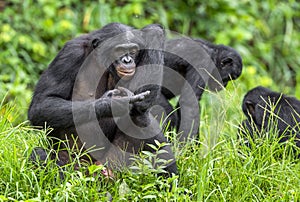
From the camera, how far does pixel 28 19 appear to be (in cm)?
935

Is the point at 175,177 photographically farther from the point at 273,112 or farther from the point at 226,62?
the point at 226,62

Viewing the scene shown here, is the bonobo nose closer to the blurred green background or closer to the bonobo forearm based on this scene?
the bonobo forearm

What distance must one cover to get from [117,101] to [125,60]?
431 mm

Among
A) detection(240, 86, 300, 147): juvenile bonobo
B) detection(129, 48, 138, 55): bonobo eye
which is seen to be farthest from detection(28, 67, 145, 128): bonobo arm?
detection(240, 86, 300, 147): juvenile bonobo

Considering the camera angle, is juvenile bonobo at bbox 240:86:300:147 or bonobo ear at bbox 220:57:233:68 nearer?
juvenile bonobo at bbox 240:86:300:147

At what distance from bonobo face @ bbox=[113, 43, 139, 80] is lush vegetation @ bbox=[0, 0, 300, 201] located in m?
0.72

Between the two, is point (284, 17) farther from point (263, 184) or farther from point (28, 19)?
point (263, 184)

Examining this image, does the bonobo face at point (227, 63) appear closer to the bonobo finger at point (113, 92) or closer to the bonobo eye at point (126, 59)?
the bonobo eye at point (126, 59)

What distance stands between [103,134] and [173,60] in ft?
7.63

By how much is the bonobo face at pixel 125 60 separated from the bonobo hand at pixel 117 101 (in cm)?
21

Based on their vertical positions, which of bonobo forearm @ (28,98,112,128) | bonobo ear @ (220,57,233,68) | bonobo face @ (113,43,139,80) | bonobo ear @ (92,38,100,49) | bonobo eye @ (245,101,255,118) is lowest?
bonobo eye @ (245,101,255,118)

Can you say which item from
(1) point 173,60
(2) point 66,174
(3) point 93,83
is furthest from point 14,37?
(2) point 66,174

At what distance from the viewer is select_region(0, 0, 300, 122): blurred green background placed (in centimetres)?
909

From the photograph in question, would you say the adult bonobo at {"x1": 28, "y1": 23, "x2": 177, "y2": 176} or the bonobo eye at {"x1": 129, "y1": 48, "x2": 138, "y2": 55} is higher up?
the bonobo eye at {"x1": 129, "y1": 48, "x2": 138, "y2": 55}
